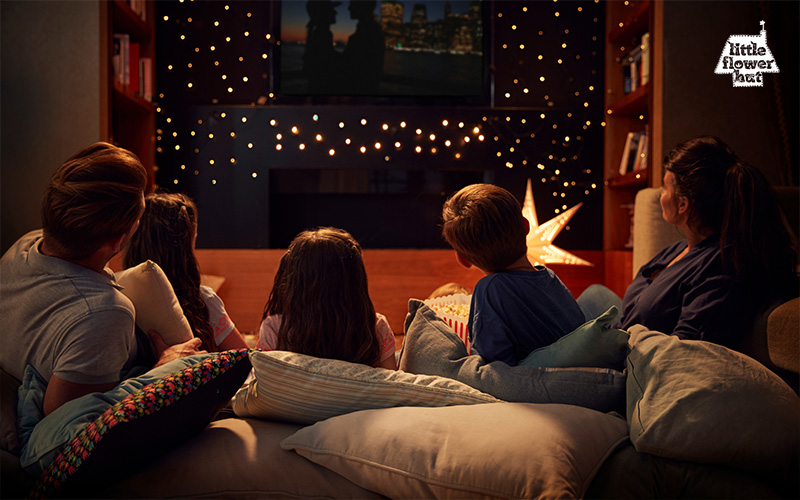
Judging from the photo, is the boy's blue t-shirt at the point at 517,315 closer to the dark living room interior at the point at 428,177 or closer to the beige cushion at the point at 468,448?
the dark living room interior at the point at 428,177

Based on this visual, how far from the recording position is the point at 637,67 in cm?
365

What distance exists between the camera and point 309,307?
135 cm

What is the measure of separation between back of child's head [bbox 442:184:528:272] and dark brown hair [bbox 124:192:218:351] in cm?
78

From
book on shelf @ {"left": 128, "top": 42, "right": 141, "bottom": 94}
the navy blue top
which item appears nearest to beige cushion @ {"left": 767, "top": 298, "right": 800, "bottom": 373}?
the navy blue top

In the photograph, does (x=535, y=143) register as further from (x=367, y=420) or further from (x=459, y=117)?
(x=367, y=420)

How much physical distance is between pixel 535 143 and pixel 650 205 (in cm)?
133

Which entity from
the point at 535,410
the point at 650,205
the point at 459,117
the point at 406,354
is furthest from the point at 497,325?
the point at 459,117

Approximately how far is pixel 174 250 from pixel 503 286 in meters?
0.95

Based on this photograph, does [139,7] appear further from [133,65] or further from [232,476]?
[232,476]

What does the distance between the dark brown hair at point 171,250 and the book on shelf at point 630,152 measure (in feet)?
9.67

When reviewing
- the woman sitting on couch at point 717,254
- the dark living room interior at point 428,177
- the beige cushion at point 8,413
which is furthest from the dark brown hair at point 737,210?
the beige cushion at point 8,413

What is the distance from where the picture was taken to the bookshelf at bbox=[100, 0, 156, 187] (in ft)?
11.4

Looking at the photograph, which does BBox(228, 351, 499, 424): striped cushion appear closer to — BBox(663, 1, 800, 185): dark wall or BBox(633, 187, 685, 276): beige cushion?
BBox(633, 187, 685, 276): beige cushion

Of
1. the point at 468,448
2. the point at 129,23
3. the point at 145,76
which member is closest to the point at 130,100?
the point at 145,76
